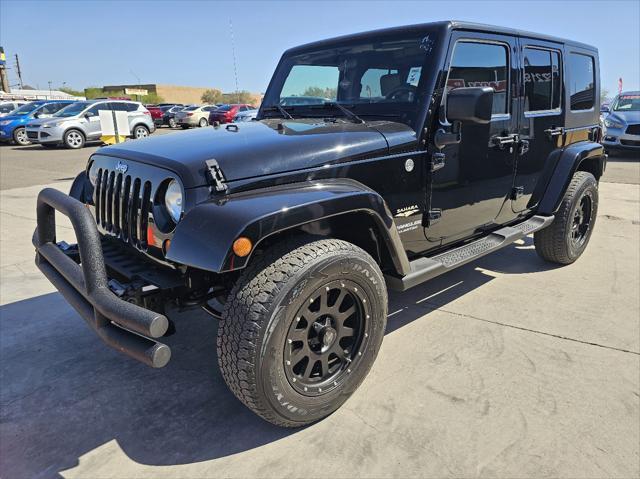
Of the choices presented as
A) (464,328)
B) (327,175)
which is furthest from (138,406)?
(464,328)

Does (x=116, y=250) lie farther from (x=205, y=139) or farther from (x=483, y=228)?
(x=483, y=228)

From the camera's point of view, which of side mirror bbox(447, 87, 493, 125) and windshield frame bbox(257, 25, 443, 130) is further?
windshield frame bbox(257, 25, 443, 130)

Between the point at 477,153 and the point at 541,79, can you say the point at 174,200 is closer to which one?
the point at 477,153

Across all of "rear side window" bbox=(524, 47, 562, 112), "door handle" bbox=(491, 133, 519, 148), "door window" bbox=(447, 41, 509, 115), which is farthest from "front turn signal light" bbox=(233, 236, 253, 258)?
"rear side window" bbox=(524, 47, 562, 112)

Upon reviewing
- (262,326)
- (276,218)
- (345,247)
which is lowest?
(262,326)

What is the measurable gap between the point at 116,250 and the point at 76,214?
548 mm

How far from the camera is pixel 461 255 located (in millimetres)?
3234

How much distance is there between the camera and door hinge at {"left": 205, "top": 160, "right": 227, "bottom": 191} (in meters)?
2.12

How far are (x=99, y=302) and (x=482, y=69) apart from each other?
2823 millimetres

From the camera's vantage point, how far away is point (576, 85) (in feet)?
14.3

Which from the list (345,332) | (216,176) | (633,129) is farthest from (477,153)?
(633,129)

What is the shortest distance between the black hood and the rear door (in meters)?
1.43

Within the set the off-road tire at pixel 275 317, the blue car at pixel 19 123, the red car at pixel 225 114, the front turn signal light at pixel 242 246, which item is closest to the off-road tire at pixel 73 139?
the blue car at pixel 19 123

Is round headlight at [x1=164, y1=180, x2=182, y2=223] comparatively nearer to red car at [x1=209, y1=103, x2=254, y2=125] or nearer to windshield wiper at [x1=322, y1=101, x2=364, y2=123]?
windshield wiper at [x1=322, y1=101, x2=364, y2=123]
